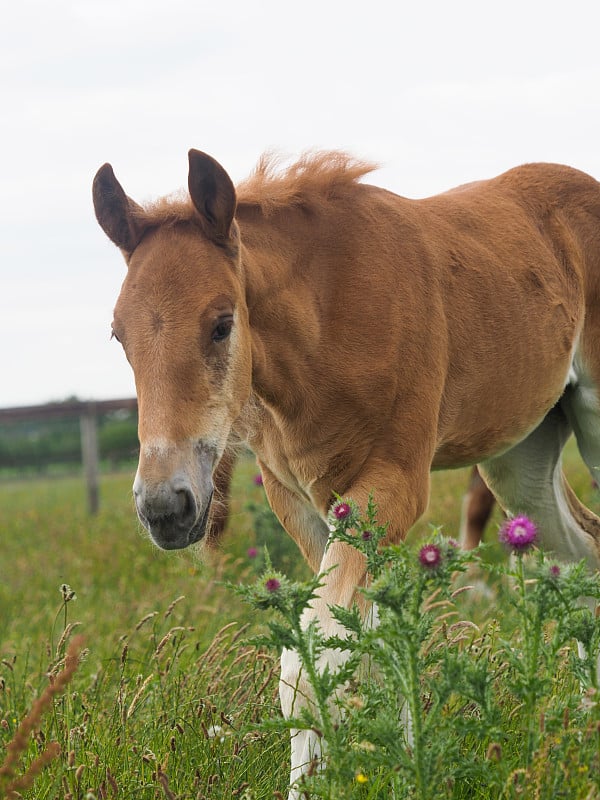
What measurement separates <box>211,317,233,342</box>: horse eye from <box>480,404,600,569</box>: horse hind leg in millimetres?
2153

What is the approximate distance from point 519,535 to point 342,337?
4.78 feet

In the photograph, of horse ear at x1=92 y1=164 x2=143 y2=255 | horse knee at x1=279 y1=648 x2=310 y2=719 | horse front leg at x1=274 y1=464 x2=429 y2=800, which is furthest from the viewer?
horse ear at x1=92 y1=164 x2=143 y2=255

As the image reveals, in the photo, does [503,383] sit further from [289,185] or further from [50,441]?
[50,441]

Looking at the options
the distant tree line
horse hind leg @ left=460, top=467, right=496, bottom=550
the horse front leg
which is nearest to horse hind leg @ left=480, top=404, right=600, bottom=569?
the horse front leg

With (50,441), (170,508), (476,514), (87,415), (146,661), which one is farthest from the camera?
(50,441)

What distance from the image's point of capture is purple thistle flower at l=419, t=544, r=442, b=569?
2.14m

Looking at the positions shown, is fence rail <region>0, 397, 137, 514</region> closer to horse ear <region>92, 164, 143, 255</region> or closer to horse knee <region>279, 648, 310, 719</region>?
horse ear <region>92, 164, 143, 255</region>

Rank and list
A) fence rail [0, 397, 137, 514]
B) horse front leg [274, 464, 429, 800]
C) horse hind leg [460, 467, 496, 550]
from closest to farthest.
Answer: horse front leg [274, 464, 429, 800] < horse hind leg [460, 467, 496, 550] < fence rail [0, 397, 137, 514]

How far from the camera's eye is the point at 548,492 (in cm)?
484

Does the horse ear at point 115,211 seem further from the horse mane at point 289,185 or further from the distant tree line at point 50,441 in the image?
the distant tree line at point 50,441

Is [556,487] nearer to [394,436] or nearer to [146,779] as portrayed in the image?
[394,436]

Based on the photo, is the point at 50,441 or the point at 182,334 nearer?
the point at 182,334

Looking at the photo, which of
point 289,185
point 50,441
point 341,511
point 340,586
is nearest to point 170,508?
point 341,511

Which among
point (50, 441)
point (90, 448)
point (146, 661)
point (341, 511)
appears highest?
point (341, 511)
